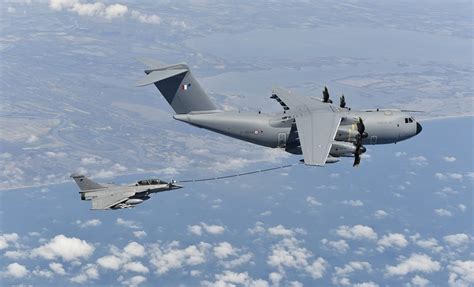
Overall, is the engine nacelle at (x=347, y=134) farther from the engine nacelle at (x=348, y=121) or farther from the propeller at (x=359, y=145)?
the propeller at (x=359, y=145)

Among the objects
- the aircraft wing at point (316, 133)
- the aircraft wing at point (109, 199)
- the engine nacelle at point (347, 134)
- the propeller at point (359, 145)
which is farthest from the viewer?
the aircraft wing at point (109, 199)

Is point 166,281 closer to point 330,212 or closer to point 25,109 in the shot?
point 330,212

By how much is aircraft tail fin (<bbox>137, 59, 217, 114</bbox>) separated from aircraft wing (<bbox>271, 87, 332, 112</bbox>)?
548cm

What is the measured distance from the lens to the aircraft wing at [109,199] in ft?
118

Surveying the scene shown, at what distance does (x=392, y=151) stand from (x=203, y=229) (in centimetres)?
6023

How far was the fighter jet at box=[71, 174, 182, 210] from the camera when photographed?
1432 inches

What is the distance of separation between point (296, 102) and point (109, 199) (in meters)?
15.9

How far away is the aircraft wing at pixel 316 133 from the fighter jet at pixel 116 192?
41.4 feet

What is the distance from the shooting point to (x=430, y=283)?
90.6 m

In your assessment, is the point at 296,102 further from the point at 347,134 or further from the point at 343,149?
the point at 343,149

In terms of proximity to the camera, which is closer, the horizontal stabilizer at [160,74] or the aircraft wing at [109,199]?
the horizontal stabilizer at [160,74]

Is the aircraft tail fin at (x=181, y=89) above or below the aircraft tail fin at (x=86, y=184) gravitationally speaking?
above

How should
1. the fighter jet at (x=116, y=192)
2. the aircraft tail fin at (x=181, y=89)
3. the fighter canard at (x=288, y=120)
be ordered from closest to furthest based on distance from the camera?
1. the fighter canard at (x=288, y=120)
2. the aircraft tail fin at (x=181, y=89)
3. the fighter jet at (x=116, y=192)

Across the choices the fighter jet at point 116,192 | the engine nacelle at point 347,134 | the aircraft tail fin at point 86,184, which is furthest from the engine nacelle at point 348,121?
the aircraft tail fin at point 86,184
